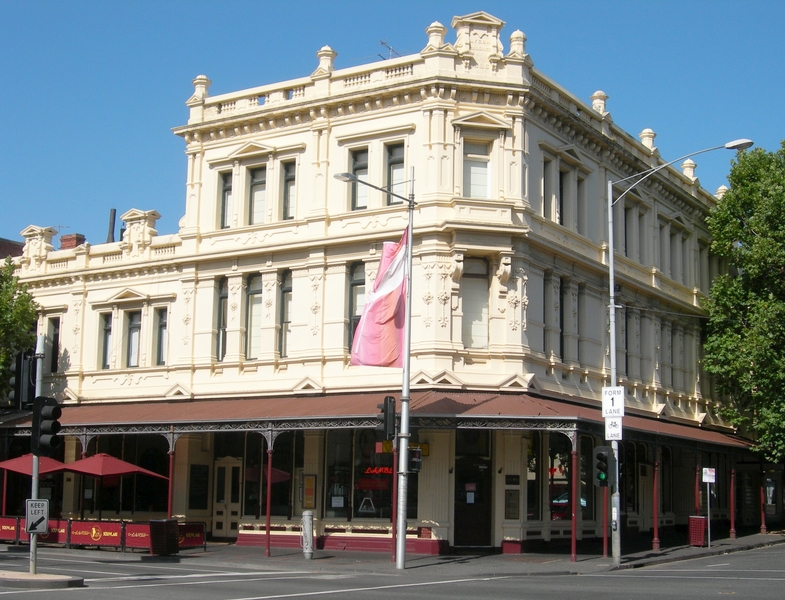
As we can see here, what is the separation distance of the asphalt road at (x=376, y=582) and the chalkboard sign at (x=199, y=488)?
525 cm

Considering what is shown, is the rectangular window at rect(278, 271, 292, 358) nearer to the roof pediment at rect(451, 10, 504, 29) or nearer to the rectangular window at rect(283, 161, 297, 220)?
the rectangular window at rect(283, 161, 297, 220)

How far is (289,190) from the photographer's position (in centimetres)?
3344

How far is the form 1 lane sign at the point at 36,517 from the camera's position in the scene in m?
20.1

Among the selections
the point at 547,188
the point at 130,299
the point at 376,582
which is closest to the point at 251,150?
the point at 130,299

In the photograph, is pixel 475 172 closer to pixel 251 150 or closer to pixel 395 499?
pixel 251 150

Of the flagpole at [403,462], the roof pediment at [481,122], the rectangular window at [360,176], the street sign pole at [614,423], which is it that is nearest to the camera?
the flagpole at [403,462]

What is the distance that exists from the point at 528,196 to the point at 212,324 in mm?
10608

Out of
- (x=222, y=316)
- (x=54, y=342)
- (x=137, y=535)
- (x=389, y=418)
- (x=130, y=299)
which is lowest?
(x=137, y=535)

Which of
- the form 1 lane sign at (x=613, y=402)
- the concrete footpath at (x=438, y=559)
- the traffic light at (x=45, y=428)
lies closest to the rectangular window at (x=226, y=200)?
the concrete footpath at (x=438, y=559)

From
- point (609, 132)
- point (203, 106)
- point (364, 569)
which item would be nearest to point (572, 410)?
point (364, 569)

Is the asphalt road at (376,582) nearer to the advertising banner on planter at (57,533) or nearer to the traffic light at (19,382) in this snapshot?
the advertising banner on planter at (57,533)

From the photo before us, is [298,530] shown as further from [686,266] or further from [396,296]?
[686,266]

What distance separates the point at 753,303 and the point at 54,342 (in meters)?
25.2

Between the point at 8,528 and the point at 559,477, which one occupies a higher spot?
the point at 559,477
